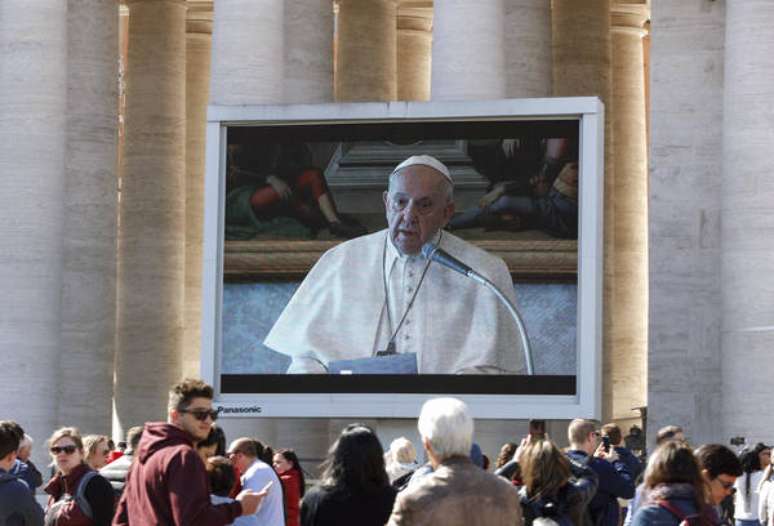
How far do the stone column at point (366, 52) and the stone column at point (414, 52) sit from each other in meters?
6.97

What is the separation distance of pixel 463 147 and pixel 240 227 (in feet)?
21.0

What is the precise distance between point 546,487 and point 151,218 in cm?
5556

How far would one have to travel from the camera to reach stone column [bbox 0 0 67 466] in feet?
217

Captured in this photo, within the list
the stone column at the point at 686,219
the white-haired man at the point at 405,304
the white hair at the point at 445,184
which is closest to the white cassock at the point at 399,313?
the white-haired man at the point at 405,304

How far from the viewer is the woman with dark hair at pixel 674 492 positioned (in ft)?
75.1

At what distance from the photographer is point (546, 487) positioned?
90.0 feet

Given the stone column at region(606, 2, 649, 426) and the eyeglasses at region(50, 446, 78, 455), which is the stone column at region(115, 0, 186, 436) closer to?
the stone column at region(606, 2, 649, 426)

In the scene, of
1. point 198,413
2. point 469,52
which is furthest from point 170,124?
point 198,413

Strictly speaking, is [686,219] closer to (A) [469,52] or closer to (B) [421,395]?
(A) [469,52]

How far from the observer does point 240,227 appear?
5875cm

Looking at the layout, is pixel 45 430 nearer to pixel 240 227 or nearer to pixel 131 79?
pixel 240 227

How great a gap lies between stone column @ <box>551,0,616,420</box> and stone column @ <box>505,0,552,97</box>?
879 cm

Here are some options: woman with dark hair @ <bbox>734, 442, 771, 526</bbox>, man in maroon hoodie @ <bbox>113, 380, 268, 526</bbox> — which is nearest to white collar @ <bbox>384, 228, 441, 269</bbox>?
woman with dark hair @ <bbox>734, 442, 771, 526</bbox>

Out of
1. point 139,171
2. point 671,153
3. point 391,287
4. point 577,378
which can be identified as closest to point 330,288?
point 391,287
